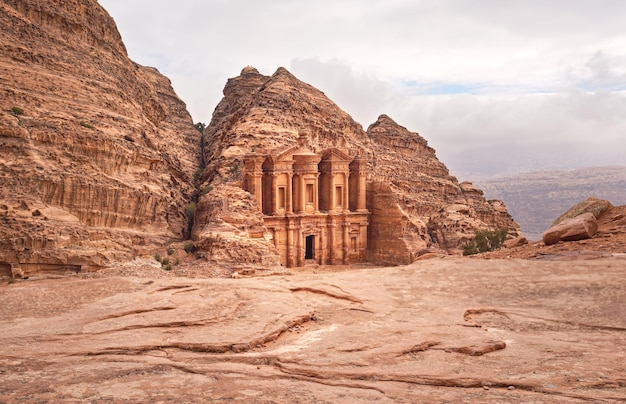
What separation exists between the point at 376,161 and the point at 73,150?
→ 38446 millimetres

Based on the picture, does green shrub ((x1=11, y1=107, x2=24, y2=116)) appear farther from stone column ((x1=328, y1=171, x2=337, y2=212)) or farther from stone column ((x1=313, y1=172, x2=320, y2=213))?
stone column ((x1=328, y1=171, x2=337, y2=212))

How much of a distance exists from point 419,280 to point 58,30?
2687 cm

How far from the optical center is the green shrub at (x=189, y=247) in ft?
98.8

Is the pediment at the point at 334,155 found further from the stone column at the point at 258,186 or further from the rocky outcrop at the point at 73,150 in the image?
the rocky outcrop at the point at 73,150

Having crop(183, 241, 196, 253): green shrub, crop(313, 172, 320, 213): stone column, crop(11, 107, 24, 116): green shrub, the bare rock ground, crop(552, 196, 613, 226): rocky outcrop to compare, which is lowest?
the bare rock ground

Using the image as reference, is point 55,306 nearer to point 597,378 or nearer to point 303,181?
point 597,378

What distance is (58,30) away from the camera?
30.0m

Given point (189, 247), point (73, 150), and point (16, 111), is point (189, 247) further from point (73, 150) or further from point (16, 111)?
point (16, 111)

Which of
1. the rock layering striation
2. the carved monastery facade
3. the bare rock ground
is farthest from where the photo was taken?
the carved monastery facade

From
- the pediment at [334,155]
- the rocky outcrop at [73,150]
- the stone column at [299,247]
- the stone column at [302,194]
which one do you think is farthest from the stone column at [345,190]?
the rocky outcrop at [73,150]

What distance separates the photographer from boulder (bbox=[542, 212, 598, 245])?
54.5ft

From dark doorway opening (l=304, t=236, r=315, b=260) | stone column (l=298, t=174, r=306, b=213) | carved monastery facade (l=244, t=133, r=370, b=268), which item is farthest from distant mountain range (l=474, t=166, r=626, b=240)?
stone column (l=298, t=174, r=306, b=213)

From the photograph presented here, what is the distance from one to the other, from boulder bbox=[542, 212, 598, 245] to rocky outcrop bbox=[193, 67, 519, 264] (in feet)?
78.6

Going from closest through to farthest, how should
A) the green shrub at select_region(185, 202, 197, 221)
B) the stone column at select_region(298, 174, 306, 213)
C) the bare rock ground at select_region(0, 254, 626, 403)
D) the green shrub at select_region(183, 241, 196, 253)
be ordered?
1. the bare rock ground at select_region(0, 254, 626, 403)
2. the green shrub at select_region(183, 241, 196, 253)
3. the green shrub at select_region(185, 202, 197, 221)
4. the stone column at select_region(298, 174, 306, 213)
